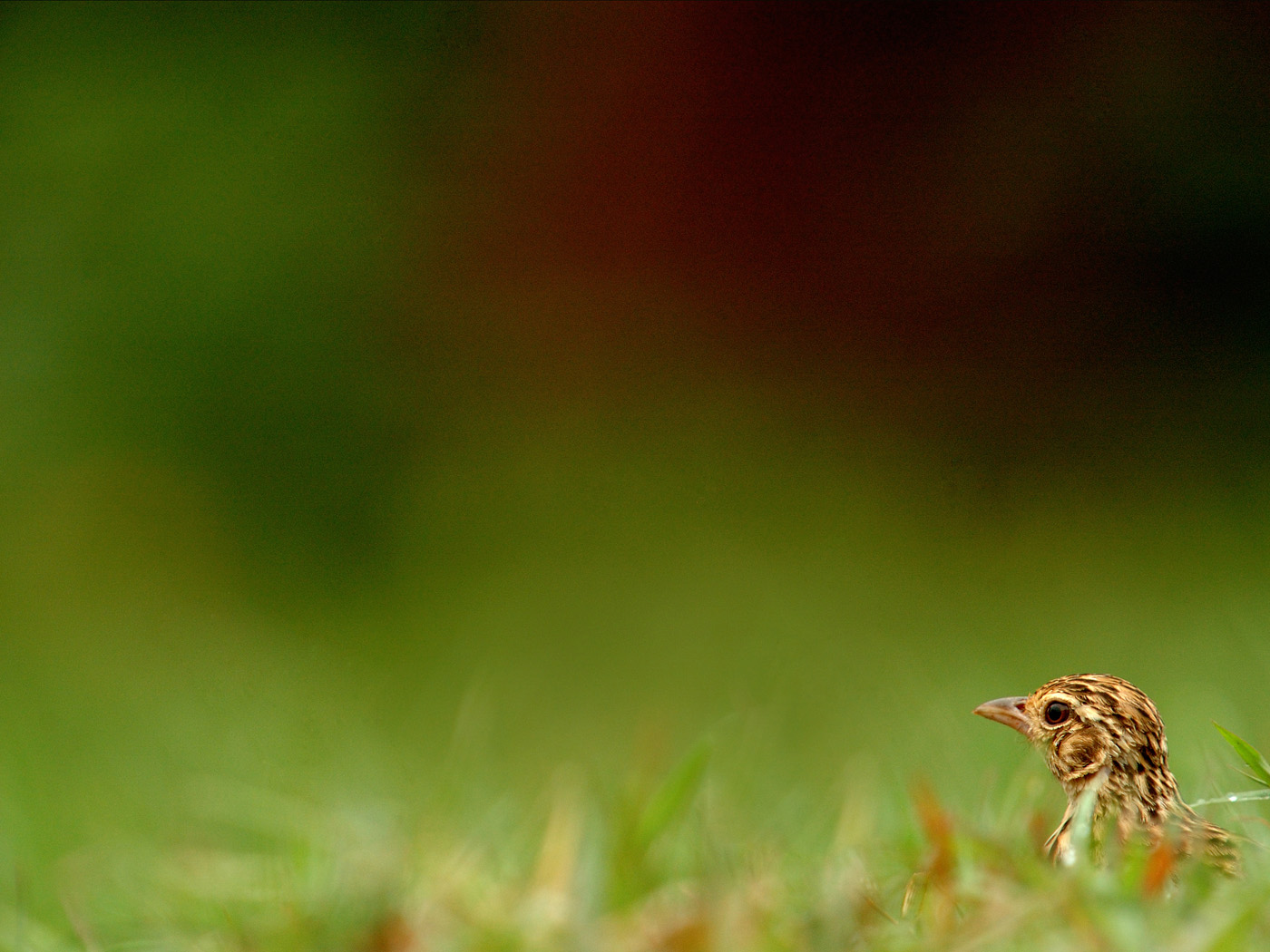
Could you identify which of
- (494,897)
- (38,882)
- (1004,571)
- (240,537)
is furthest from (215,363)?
(494,897)

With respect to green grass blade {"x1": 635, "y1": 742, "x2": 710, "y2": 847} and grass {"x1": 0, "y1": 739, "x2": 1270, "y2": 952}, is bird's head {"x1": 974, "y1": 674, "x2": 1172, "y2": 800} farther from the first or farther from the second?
green grass blade {"x1": 635, "y1": 742, "x2": 710, "y2": 847}

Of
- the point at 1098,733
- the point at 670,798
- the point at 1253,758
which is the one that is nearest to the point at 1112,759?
the point at 1098,733

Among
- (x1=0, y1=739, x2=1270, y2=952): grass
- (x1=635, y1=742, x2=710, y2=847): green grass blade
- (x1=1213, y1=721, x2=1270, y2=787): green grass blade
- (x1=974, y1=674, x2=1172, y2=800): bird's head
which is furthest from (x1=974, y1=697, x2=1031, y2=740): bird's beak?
(x1=635, y1=742, x2=710, y2=847): green grass blade

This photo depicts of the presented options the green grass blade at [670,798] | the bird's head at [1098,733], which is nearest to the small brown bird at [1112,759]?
the bird's head at [1098,733]

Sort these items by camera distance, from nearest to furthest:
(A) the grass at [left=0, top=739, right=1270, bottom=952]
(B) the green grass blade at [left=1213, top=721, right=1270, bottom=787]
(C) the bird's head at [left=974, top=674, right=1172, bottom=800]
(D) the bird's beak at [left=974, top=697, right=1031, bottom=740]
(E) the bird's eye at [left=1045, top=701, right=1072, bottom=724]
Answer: (A) the grass at [left=0, top=739, right=1270, bottom=952], (B) the green grass blade at [left=1213, top=721, right=1270, bottom=787], (C) the bird's head at [left=974, top=674, right=1172, bottom=800], (E) the bird's eye at [left=1045, top=701, right=1072, bottom=724], (D) the bird's beak at [left=974, top=697, right=1031, bottom=740]

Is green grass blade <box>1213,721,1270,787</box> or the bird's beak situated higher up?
the bird's beak

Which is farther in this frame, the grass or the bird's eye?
the bird's eye

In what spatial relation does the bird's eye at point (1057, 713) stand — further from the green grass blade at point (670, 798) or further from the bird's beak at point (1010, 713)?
the green grass blade at point (670, 798)

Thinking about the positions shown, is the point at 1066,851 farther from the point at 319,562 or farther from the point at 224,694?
the point at 319,562
